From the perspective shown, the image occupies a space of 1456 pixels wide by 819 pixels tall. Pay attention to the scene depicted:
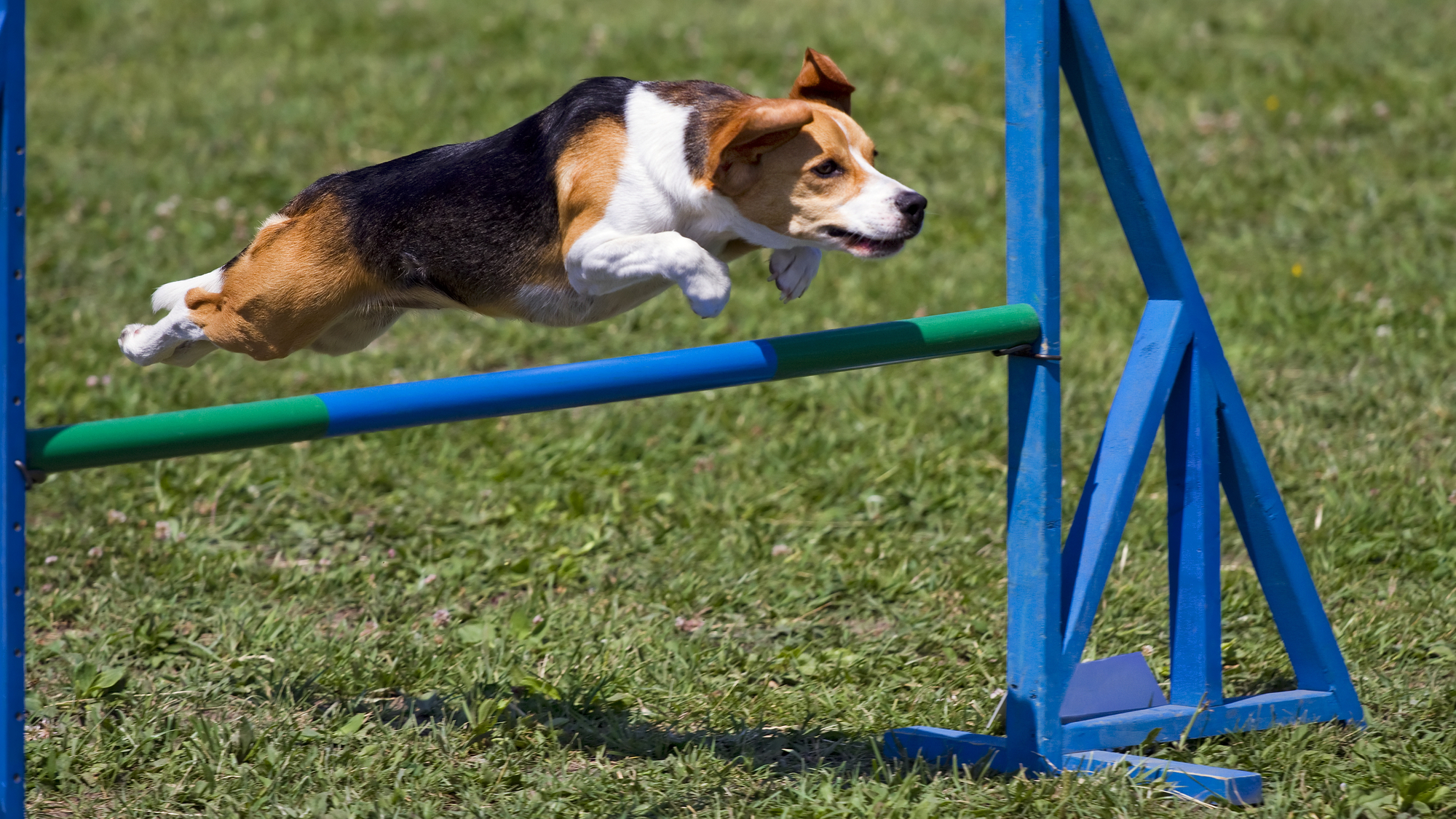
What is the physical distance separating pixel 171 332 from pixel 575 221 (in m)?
0.80

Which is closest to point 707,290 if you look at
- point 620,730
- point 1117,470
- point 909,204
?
point 909,204

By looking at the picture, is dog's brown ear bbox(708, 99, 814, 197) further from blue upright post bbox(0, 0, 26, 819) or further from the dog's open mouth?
blue upright post bbox(0, 0, 26, 819)

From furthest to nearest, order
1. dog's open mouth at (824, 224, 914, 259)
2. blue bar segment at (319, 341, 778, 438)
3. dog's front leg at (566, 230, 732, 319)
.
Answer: dog's open mouth at (824, 224, 914, 259)
dog's front leg at (566, 230, 732, 319)
blue bar segment at (319, 341, 778, 438)

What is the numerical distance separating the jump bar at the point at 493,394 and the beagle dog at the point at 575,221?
0.44ft

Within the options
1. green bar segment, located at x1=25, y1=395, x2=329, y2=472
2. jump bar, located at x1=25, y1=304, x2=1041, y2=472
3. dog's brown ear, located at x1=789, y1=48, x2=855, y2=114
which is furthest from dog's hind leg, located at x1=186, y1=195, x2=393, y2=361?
dog's brown ear, located at x1=789, y1=48, x2=855, y2=114

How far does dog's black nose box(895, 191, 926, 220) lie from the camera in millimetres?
2326

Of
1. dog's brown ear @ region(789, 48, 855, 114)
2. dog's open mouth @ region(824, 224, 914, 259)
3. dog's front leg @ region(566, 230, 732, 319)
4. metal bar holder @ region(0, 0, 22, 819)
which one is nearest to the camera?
metal bar holder @ region(0, 0, 22, 819)

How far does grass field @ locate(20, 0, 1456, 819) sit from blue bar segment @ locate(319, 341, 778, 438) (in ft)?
2.82

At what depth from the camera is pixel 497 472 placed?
429 centimetres

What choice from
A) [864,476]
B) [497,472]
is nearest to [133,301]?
[497,472]

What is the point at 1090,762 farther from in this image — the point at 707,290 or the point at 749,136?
the point at 749,136

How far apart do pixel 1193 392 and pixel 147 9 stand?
7.64 metres

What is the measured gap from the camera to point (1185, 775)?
8.63 ft

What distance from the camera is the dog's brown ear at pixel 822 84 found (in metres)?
2.51
